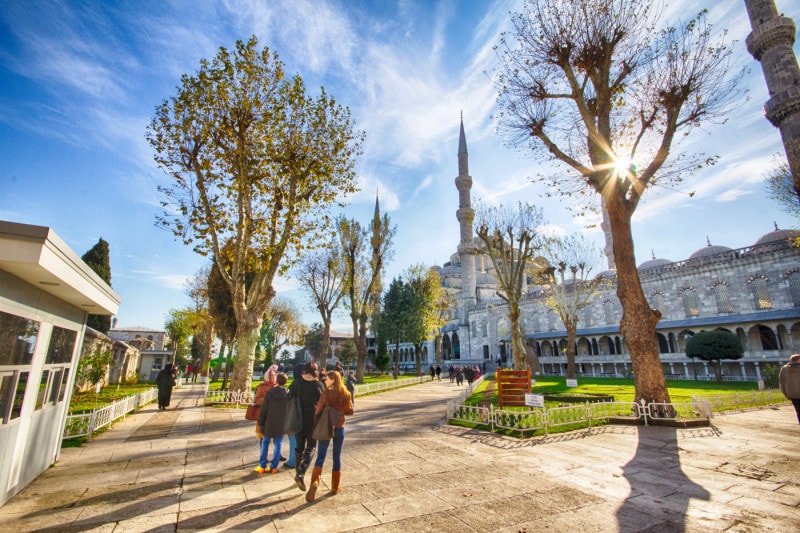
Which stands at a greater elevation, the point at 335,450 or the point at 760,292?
the point at 760,292

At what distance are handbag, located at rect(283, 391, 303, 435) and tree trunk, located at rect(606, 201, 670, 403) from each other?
9.37 meters

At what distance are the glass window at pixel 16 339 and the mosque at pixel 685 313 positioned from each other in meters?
17.6

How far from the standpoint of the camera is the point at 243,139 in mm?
13453

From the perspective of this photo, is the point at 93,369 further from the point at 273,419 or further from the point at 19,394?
the point at 273,419

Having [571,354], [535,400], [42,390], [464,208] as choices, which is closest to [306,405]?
[42,390]

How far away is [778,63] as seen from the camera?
28.8m

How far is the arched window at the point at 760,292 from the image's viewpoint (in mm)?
28688

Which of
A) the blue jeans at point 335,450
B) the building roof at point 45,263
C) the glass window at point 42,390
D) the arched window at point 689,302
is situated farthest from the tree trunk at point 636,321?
the arched window at point 689,302

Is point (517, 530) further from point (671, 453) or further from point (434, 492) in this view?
point (671, 453)

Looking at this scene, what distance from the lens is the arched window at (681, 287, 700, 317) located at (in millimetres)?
33031

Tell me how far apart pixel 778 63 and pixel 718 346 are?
918 inches

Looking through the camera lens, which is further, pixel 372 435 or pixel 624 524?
pixel 372 435

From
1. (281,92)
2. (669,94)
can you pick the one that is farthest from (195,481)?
(669,94)

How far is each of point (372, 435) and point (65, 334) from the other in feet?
20.8
